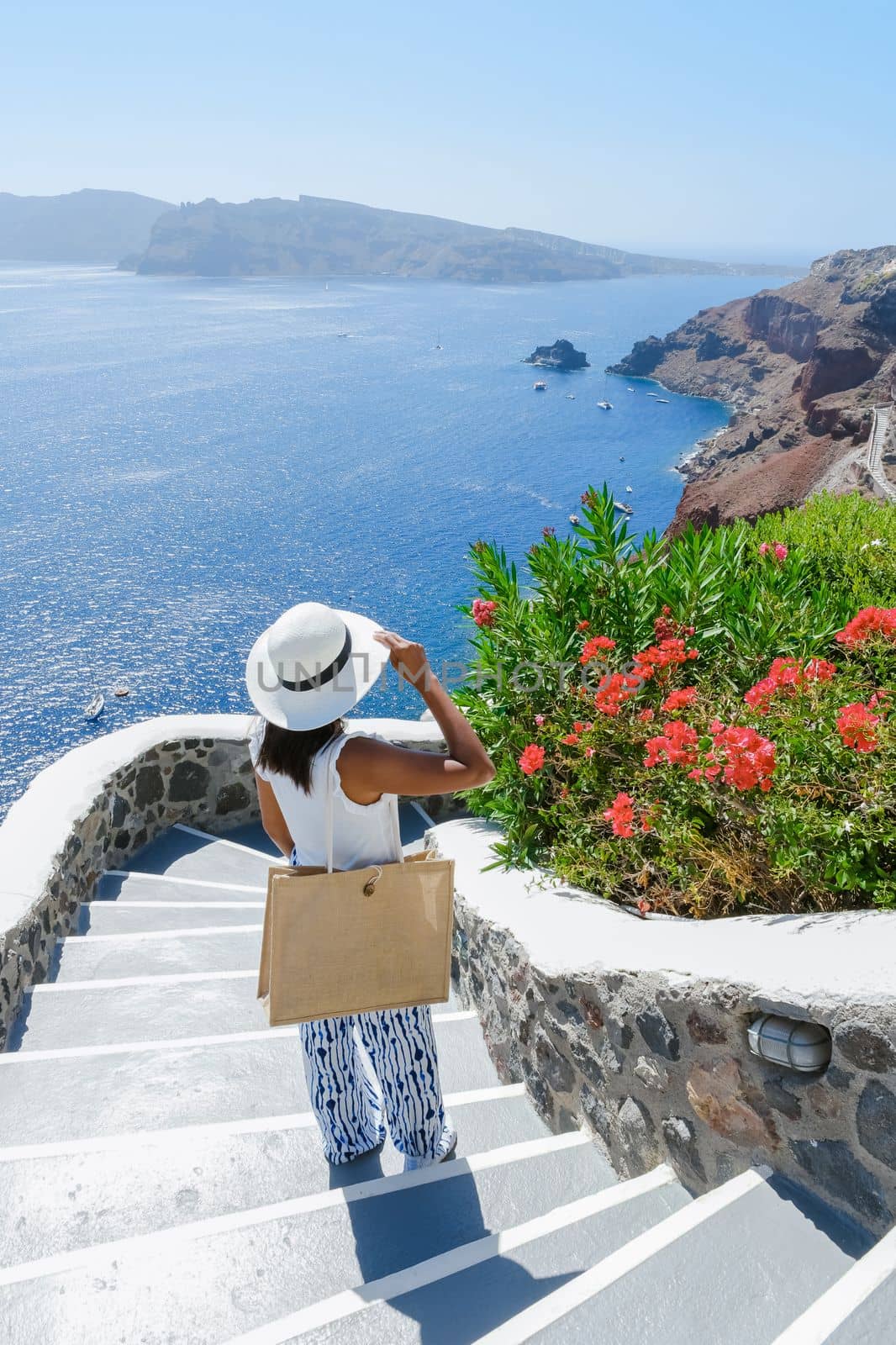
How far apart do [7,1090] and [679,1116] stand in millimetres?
1940

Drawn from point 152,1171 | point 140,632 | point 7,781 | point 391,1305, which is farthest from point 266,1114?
point 140,632

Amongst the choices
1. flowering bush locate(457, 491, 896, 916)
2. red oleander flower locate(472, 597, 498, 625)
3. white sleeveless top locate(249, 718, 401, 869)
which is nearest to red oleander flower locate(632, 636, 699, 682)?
flowering bush locate(457, 491, 896, 916)

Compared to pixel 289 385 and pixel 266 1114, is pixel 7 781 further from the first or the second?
pixel 289 385

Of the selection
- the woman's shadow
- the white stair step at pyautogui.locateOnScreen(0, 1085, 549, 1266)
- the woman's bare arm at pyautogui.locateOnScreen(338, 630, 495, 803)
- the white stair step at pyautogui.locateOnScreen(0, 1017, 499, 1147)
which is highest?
the woman's bare arm at pyautogui.locateOnScreen(338, 630, 495, 803)

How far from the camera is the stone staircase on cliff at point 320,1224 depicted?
62.7 inches

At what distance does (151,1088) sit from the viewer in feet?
8.86

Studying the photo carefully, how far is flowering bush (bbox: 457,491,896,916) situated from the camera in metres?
2.77

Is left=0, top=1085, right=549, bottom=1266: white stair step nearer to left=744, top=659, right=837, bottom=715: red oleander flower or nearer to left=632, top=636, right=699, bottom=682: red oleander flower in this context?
left=744, top=659, right=837, bottom=715: red oleander flower

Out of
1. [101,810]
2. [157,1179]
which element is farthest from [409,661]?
[101,810]

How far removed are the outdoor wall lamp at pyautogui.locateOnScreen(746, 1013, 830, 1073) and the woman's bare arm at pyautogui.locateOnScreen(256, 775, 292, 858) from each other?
3.75ft

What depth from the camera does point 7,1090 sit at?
2709mm

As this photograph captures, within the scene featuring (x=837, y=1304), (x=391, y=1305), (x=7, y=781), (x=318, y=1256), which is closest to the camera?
(x=837, y=1304)

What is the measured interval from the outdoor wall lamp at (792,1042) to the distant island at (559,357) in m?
113

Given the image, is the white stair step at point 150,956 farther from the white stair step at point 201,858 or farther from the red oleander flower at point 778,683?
the red oleander flower at point 778,683
